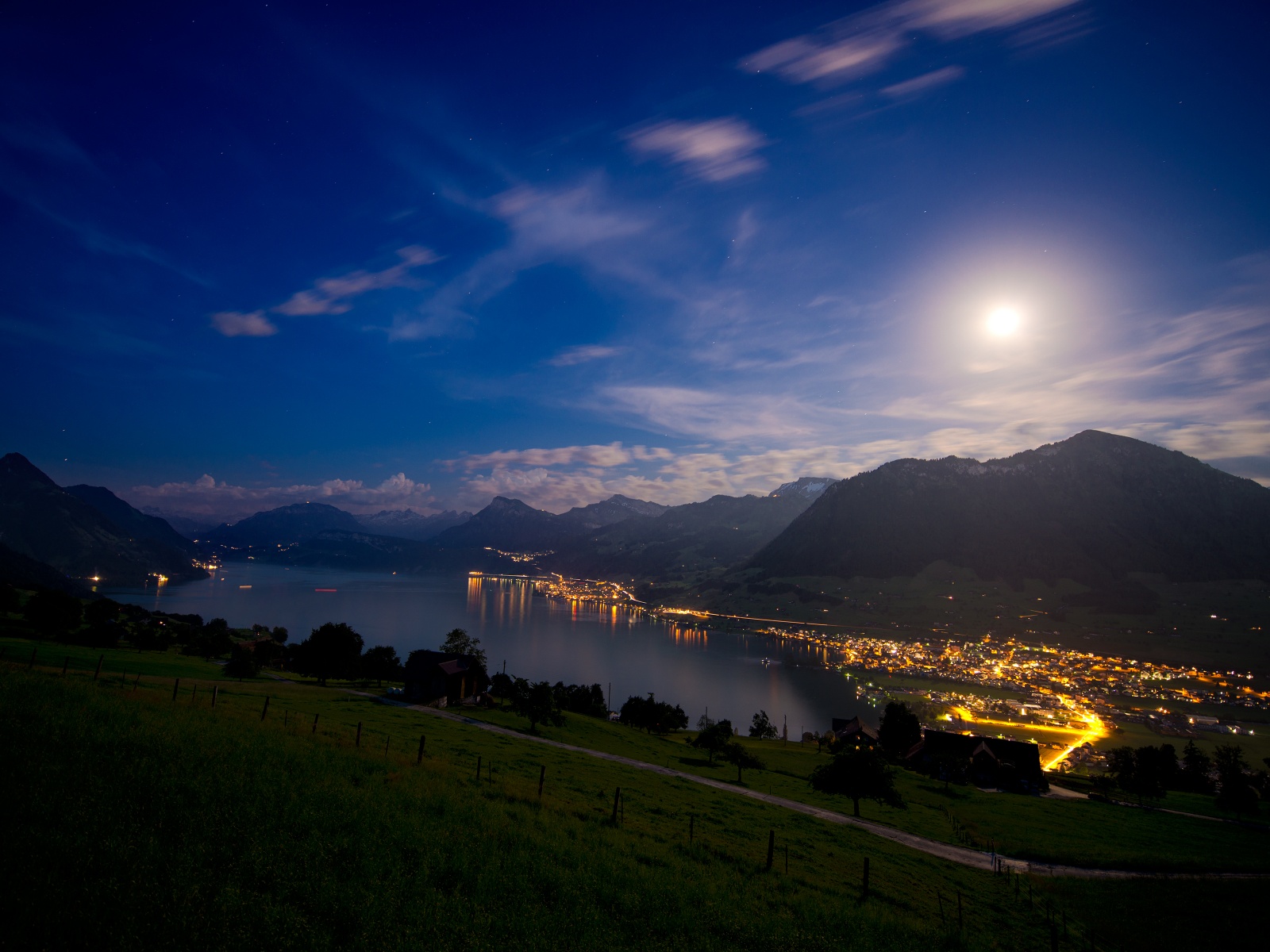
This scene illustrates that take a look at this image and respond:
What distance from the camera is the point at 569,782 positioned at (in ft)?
91.6

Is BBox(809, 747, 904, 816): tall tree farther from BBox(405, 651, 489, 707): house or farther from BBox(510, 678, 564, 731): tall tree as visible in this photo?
BBox(405, 651, 489, 707): house

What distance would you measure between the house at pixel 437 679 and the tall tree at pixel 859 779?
41.9m

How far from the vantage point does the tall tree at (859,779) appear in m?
37.8

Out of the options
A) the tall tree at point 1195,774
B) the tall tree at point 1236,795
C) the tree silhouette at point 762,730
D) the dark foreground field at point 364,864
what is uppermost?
the dark foreground field at point 364,864

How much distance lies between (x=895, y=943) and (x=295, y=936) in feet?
50.8

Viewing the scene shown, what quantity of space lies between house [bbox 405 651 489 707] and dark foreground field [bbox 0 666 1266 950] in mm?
39420

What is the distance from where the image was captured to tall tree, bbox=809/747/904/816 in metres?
37.8

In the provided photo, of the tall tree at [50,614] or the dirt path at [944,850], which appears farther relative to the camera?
the tall tree at [50,614]

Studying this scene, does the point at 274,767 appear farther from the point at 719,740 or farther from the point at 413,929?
the point at 719,740

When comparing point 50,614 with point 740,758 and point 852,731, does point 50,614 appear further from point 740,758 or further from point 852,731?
point 852,731

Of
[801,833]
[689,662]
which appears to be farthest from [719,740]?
[689,662]

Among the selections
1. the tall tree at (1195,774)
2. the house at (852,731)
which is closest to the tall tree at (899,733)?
the house at (852,731)

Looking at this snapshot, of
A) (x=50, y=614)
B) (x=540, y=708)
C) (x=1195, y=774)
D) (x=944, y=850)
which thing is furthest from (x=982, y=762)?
(x=50, y=614)

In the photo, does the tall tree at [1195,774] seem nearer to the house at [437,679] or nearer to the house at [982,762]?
the house at [982,762]
